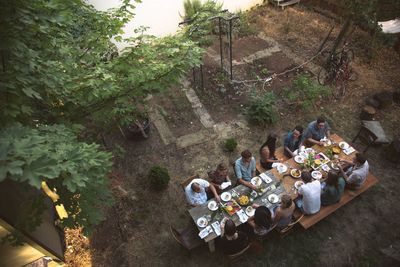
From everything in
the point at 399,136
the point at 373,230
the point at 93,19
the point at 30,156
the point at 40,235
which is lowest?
the point at 373,230

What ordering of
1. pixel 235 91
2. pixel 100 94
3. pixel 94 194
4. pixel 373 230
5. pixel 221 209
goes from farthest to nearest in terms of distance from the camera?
pixel 235 91 → pixel 373 230 → pixel 221 209 → pixel 100 94 → pixel 94 194

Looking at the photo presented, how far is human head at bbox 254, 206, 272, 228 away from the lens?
20.1ft

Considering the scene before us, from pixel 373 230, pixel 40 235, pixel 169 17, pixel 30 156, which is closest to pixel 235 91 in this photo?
pixel 169 17

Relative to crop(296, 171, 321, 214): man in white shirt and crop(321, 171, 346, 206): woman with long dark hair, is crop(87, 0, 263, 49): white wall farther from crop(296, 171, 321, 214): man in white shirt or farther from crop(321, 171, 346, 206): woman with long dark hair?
crop(321, 171, 346, 206): woman with long dark hair

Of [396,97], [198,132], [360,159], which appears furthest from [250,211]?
[396,97]

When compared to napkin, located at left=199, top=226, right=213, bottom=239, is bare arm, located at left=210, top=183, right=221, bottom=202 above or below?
above

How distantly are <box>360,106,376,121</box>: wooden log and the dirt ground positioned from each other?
0.76ft

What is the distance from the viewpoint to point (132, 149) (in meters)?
9.00

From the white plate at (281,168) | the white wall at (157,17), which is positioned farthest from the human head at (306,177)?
the white wall at (157,17)

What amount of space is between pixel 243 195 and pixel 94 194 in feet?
12.3

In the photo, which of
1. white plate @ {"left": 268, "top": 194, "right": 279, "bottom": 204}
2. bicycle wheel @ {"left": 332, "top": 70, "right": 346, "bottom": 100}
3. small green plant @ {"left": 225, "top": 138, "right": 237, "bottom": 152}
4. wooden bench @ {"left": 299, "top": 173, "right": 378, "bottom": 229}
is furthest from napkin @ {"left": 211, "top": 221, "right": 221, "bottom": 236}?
bicycle wheel @ {"left": 332, "top": 70, "right": 346, "bottom": 100}

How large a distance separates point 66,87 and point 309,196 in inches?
203

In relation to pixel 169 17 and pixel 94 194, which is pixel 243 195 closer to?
pixel 94 194

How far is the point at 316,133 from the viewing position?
8039 mm
